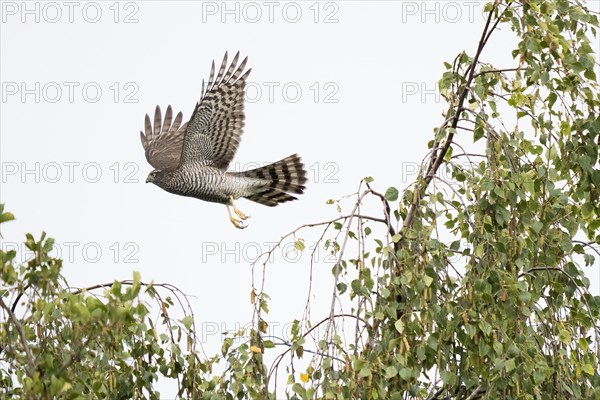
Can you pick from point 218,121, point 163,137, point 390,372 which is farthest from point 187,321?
point 163,137

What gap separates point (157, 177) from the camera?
32.7 feet

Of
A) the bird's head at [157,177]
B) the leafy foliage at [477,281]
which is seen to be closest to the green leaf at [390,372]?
the leafy foliage at [477,281]

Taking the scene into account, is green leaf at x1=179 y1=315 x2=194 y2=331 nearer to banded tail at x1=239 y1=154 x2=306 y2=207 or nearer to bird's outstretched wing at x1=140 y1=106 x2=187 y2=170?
banded tail at x1=239 y1=154 x2=306 y2=207

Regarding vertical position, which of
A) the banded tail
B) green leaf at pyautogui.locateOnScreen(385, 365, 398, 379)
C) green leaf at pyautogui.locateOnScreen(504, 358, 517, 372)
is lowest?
green leaf at pyautogui.locateOnScreen(385, 365, 398, 379)

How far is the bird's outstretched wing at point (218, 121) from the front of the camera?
9.00m

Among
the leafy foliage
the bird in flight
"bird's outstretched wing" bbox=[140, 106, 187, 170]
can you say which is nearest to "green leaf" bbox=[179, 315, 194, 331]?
the leafy foliage

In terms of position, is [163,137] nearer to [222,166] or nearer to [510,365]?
[222,166]

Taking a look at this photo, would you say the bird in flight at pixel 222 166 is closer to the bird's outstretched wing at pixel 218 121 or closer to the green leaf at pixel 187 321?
the bird's outstretched wing at pixel 218 121

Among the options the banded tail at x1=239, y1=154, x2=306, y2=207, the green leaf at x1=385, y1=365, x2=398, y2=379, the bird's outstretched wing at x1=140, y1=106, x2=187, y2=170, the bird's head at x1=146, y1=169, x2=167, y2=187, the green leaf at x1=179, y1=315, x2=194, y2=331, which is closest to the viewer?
the green leaf at x1=385, y1=365, x2=398, y2=379

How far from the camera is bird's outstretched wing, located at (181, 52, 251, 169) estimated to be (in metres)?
9.00

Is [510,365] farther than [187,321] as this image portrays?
No

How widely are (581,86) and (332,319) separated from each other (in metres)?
1.58

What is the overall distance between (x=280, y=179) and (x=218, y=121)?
733mm

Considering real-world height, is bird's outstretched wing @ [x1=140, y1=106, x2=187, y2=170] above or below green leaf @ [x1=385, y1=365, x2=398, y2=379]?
above
